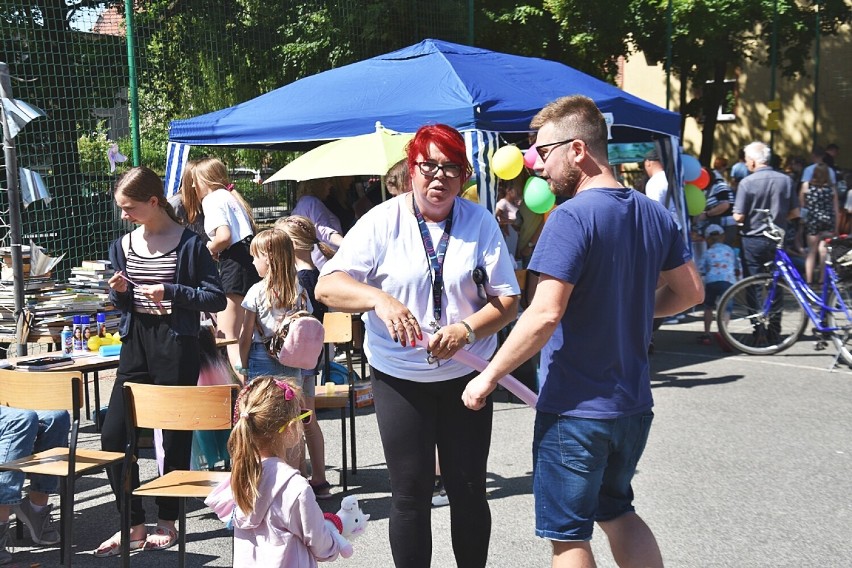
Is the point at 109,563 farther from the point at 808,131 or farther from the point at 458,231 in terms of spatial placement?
the point at 808,131

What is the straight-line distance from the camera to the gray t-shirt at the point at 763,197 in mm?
10148

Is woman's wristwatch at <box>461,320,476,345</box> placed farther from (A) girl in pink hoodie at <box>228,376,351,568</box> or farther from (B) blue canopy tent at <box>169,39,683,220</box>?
(B) blue canopy tent at <box>169,39,683,220</box>

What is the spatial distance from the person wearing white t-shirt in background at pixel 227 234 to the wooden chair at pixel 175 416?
2214mm

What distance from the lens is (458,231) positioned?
368cm

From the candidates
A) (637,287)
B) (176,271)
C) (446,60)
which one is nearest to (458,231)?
(637,287)

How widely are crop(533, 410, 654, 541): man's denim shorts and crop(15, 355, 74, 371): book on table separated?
3334 mm

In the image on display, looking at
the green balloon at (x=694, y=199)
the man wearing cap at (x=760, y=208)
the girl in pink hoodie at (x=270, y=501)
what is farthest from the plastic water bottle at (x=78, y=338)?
the man wearing cap at (x=760, y=208)

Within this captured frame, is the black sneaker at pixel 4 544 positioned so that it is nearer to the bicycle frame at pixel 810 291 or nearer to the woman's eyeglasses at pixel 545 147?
the woman's eyeglasses at pixel 545 147

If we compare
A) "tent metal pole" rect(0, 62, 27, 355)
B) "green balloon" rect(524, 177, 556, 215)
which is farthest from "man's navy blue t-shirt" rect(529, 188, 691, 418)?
"green balloon" rect(524, 177, 556, 215)

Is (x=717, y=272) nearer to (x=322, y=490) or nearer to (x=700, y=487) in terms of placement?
(x=700, y=487)

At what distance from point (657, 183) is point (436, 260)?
6.31 metres

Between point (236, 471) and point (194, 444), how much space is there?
8.37 ft

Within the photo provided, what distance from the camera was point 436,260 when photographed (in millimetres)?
3615

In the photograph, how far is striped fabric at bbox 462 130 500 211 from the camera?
7.75m
